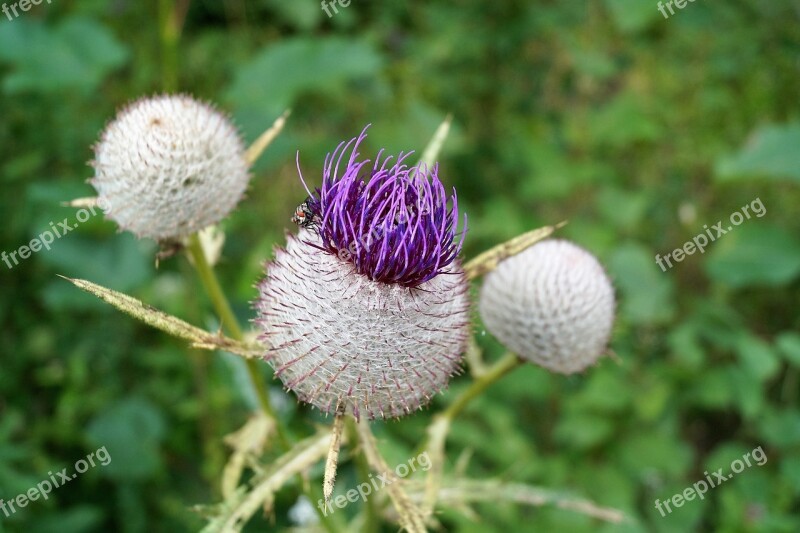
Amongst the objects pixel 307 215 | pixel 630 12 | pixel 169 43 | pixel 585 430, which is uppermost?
pixel 169 43

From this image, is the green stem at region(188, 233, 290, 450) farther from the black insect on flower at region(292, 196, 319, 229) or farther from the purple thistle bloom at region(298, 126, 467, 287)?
the purple thistle bloom at region(298, 126, 467, 287)

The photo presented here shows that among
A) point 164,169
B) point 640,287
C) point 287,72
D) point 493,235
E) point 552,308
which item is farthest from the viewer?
point 493,235

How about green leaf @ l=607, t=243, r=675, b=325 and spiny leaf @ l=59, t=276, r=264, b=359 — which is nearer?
spiny leaf @ l=59, t=276, r=264, b=359

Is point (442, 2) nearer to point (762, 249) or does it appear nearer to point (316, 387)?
point (762, 249)

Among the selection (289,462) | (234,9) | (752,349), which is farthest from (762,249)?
(234,9)

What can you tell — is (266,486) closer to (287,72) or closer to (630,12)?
(287,72)

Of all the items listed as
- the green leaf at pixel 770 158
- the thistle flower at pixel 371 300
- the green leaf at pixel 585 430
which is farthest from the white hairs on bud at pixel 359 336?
the green leaf at pixel 770 158

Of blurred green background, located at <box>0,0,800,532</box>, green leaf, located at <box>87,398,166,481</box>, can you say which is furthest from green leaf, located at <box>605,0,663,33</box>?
green leaf, located at <box>87,398,166,481</box>

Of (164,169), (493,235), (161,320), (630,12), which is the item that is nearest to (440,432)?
(161,320)
